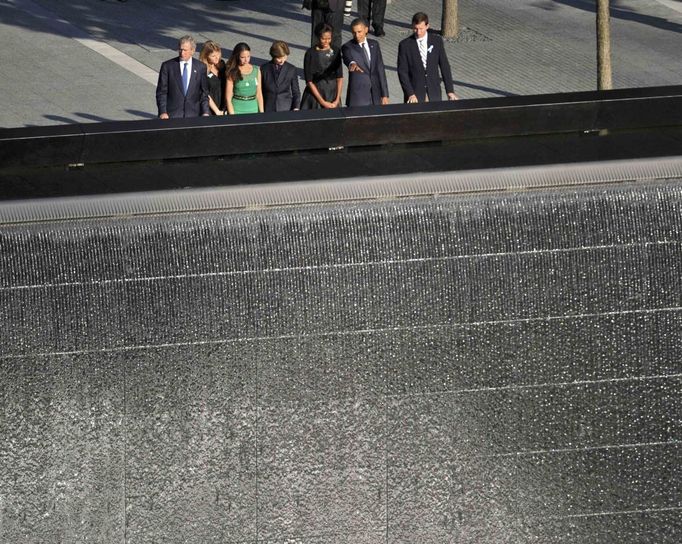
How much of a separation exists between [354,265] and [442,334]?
515 millimetres

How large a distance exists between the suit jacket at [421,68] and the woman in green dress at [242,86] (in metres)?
1.20

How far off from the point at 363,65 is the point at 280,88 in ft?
2.36

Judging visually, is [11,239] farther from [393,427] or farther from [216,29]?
[216,29]

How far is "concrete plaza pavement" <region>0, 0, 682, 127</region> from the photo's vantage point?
15.5m

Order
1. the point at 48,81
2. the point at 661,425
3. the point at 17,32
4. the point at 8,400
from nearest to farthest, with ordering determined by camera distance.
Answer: the point at 8,400 < the point at 661,425 < the point at 48,81 < the point at 17,32

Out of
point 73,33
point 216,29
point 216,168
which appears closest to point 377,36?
point 216,29

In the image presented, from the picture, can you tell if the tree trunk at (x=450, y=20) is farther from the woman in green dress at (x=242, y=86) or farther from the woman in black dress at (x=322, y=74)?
the woman in green dress at (x=242, y=86)

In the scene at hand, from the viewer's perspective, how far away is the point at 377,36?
18.6m

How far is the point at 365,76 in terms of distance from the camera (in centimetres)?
1226

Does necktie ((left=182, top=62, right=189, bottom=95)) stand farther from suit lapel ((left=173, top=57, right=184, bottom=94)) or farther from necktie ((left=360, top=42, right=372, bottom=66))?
necktie ((left=360, top=42, right=372, bottom=66))

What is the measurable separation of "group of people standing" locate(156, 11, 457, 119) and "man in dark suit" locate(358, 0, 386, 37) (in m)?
5.88

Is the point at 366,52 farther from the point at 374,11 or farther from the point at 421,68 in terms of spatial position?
the point at 374,11

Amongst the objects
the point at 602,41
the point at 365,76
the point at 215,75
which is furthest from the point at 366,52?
the point at 602,41

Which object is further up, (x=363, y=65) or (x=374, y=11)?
(x=374, y=11)
